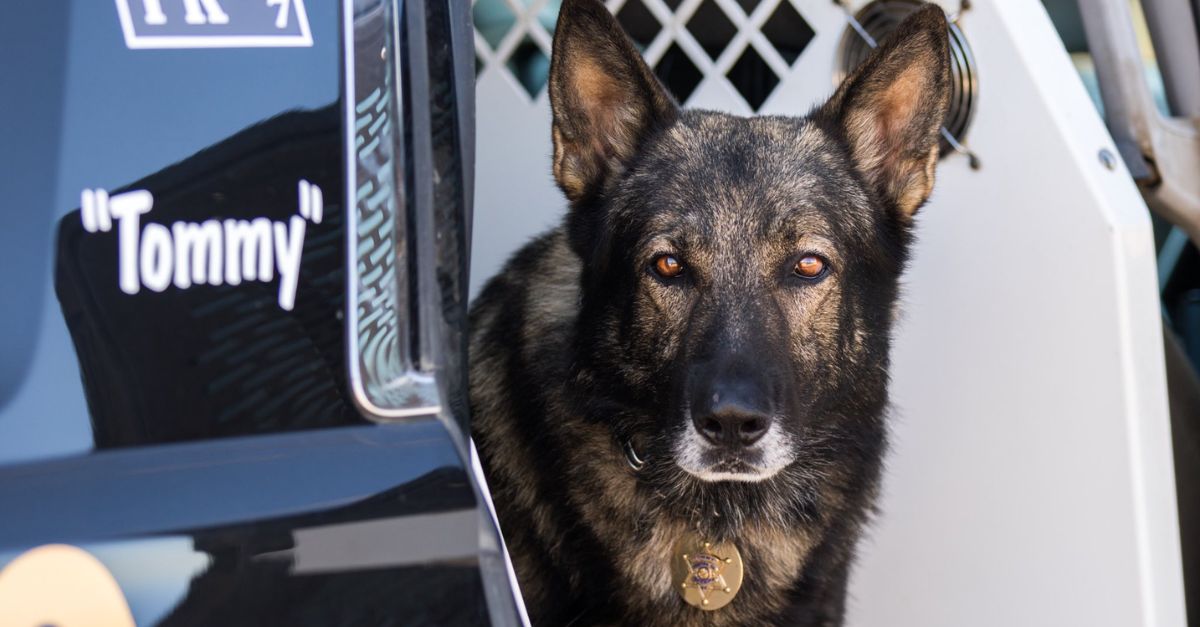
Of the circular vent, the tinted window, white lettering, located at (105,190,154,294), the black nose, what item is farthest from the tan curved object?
the circular vent

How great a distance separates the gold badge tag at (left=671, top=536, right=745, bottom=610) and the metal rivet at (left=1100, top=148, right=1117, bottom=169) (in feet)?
4.07

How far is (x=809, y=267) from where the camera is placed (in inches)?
96.2

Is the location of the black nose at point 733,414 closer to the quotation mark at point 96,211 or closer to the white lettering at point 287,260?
the white lettering at point 287,260

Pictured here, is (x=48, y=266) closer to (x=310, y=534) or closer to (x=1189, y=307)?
(x=310, y=534)

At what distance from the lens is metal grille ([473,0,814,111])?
3143 mm

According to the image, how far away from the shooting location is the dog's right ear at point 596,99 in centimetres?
238

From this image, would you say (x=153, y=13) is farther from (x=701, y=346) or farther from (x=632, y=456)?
(x=632, y=456)

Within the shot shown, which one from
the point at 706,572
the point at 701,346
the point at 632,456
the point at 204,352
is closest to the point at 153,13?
the point at 204,352

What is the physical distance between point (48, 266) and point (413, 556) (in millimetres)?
495

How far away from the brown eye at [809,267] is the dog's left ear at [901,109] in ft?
1.12

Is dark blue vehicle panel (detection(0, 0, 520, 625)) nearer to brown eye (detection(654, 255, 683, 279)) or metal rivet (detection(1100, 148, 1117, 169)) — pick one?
brown eye (detection(654, 255, 683, 279))

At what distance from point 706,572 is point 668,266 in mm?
648

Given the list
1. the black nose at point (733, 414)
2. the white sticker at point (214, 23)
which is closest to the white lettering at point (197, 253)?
the white sticker at point (214, 23)

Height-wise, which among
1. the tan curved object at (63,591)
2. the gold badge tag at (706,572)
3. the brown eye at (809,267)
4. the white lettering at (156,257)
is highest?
the white lettering at (156,257)
